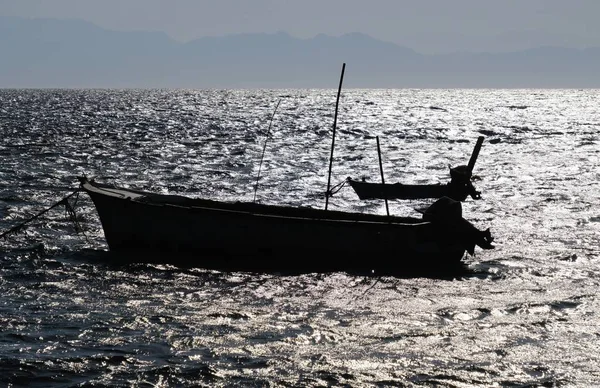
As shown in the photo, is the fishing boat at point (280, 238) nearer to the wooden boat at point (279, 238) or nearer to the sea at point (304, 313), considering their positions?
the wooden boat at point (279, 238)

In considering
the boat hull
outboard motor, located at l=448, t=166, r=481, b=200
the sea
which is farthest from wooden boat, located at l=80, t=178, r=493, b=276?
outboard motor, located at l=448, t=166, r=481, b=200

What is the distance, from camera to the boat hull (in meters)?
18.9

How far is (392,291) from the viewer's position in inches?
659

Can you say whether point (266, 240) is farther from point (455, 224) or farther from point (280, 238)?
point (455, 224)

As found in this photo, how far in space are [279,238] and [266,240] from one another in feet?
1.13

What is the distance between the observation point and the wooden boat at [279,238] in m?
18.9

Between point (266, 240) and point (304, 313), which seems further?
point (266, 240)

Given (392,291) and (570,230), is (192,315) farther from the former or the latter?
(570,230)

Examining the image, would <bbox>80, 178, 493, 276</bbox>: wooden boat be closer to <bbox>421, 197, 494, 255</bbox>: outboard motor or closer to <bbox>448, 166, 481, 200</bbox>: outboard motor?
<bbox>421, 197, 494, 255</bbox>: outboard motor

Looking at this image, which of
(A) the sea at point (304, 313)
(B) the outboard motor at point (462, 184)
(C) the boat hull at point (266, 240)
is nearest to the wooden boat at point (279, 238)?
(C) the boat hull at point (266, 240)

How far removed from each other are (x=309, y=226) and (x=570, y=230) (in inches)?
387

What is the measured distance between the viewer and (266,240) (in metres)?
19.0

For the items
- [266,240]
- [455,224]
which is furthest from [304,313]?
[455,224]

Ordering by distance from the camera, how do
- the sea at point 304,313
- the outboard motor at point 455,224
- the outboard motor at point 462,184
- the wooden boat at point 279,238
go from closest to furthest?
the sea at point 304,313 < the wooden boat at point 279,238 < the outboard motor at point 455,224 < the outboard motor at point 462,184
